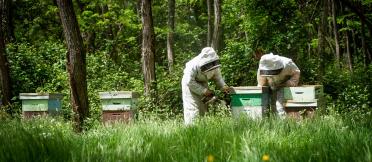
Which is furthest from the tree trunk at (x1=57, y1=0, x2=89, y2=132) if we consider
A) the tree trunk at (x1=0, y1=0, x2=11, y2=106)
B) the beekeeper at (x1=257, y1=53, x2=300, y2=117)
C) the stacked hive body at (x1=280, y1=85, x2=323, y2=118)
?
the tree trunk at (x1=0, y1=0, x2=11, y2=106)

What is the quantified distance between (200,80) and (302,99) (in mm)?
1855

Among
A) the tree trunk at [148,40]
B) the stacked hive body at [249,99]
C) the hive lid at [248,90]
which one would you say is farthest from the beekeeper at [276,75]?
the tree trunk at [148,40]

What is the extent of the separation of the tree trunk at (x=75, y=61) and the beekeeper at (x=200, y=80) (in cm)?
189

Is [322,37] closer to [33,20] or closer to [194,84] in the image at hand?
[194,84]

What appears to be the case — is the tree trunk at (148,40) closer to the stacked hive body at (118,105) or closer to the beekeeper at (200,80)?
the stacked hive body at (118,105)

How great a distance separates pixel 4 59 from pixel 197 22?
17.2 meters

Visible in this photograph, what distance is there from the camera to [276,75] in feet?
29.8

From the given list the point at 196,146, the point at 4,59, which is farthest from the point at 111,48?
the point at 196,146

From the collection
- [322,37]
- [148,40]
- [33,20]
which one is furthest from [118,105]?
[33,20]

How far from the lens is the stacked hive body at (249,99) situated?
835cm

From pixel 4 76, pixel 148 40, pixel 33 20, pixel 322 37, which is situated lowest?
pixel 4 76

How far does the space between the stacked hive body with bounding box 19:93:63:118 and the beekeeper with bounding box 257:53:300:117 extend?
4628 mm

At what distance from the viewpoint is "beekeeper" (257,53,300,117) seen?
8898 millimetres

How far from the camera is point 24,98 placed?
1094 centimetres
